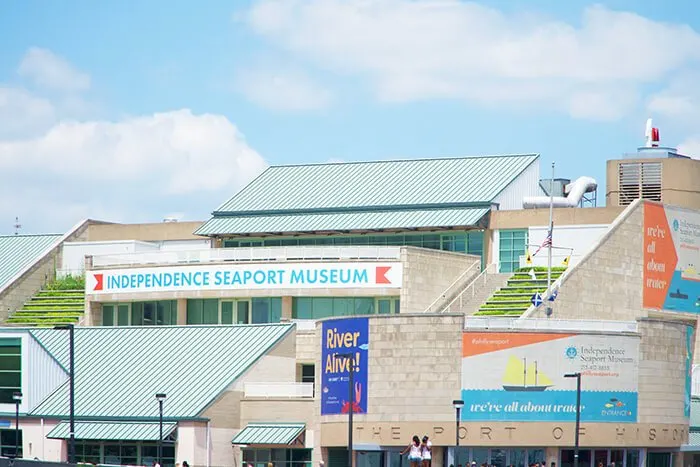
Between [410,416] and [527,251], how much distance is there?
18.8 metres

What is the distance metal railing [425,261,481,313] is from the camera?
80.6 meters

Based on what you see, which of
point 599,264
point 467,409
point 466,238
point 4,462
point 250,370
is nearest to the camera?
point 4,462

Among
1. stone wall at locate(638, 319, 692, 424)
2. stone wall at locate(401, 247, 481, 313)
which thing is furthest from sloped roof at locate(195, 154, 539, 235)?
stone wall at locate(638, 319, 692, 424)

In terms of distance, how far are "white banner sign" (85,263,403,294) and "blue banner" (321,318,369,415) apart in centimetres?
895

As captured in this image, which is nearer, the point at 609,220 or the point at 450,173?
the point at 609,220

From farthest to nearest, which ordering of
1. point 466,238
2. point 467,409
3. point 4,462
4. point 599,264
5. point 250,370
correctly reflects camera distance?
1. point 466,238
2. point 599,264
3. point 250,370
4. point 467,409
5. point 4,462

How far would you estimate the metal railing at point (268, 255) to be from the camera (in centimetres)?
8081

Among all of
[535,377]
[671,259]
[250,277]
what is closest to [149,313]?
[250,277]

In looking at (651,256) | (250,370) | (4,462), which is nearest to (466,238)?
(651,256)

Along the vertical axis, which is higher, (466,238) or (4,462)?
(466,238)

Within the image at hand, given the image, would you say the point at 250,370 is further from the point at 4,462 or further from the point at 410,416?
the point at 4,462

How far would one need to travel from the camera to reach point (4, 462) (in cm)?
5412

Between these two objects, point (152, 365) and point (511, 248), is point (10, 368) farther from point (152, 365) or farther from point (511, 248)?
point (511, 248)

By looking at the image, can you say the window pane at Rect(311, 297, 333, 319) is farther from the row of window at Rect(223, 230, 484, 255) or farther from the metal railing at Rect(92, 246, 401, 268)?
the row of window at Rect(223, 230, 484, 255)
